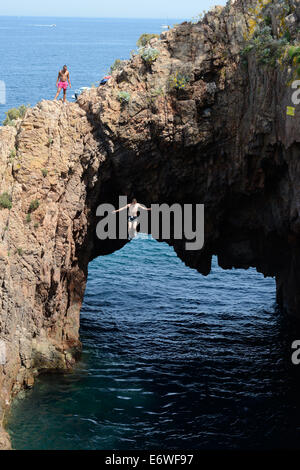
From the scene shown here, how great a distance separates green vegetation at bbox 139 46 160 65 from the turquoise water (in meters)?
15.1

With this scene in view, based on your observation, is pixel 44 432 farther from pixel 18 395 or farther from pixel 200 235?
pixel 200 235

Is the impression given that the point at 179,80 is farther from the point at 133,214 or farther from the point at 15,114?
the point at 15,114

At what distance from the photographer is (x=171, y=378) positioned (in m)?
32.0

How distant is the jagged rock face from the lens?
29578 mm

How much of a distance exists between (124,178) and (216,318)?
38.0ft

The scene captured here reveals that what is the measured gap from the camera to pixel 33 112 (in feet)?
100

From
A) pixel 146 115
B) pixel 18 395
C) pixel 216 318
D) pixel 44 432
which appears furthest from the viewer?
pixel 216 318

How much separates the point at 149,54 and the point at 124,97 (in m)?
2.63

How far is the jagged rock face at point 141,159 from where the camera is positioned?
2958 centimetres

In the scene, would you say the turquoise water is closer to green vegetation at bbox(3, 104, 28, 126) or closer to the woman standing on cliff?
the woman standing on cliff

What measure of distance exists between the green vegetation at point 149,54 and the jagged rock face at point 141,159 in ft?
0.87

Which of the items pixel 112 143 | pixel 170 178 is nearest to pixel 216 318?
pixel 170 178

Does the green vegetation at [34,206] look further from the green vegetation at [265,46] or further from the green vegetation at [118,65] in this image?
the green vegetation at [265,46]

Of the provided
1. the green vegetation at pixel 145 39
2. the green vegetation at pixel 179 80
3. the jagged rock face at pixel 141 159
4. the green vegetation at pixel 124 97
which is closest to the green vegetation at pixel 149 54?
the jagged rock face at pixel 141 159
